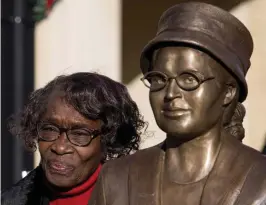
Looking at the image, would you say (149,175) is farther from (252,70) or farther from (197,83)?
(252,70)

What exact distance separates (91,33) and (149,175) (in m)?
3.70

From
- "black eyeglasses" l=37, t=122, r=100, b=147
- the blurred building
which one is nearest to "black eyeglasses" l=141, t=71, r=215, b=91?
"black eyeglasses" l=37, t=122, r=100, b=147

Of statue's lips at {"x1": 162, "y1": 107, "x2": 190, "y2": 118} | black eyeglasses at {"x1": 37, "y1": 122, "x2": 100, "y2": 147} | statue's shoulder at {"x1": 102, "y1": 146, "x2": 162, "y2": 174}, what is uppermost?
statue's lips at {"x1": 162, "y1": 107, "x2": 190, "y2": 118}

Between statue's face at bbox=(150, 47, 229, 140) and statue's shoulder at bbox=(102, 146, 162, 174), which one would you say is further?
statue's shoulder at bbox=(102, 146, 162, 174)

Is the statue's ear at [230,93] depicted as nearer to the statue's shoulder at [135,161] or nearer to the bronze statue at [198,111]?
the bronze statue at [198,111]

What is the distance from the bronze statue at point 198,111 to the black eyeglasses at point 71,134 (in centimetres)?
56

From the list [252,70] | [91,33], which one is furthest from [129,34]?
[252,70]

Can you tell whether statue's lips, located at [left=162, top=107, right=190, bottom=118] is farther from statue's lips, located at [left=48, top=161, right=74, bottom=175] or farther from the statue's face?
statue's lips, located at [left=48, top=161, right=74, bottom=175]

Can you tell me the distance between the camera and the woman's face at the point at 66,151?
3605 mm

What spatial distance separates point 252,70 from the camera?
6.62m

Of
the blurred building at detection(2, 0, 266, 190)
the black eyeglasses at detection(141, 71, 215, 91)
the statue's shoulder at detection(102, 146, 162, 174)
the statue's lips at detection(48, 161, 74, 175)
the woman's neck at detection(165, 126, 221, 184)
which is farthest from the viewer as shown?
the blurred building at detection(2, 0, 266, 190)

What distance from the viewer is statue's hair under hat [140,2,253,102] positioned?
9.55 ft

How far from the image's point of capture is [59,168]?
142 inches

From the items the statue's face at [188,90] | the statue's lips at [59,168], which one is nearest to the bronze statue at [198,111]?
the statue's face at [188,90]
